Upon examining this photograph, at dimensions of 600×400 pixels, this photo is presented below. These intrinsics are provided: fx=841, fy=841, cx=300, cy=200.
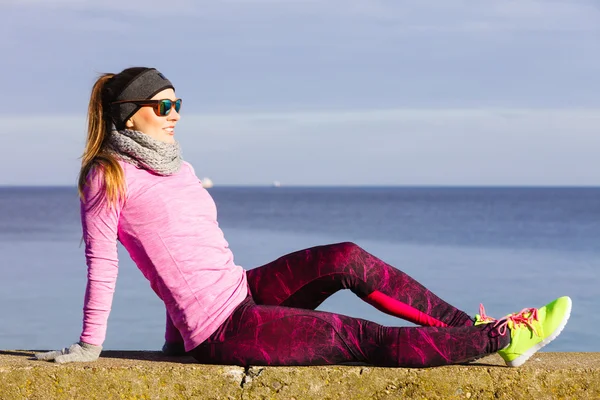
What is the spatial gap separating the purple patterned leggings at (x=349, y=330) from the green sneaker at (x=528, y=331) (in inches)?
1.7

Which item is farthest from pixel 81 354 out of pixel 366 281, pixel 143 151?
pixel 366 281

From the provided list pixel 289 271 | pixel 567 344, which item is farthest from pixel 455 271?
pixel 289 271

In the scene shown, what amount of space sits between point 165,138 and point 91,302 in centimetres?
78

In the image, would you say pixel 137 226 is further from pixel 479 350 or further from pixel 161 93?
pixel 479 350

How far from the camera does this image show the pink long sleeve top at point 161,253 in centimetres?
341

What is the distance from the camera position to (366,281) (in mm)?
3582

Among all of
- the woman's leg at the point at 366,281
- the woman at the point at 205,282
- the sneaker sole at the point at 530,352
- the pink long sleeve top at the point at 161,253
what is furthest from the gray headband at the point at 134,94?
the sneaker sole at the point at 530,352

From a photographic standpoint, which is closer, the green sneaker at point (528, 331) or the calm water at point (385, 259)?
the green sneaker at point (528, 331)

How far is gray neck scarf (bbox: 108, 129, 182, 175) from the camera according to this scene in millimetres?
3506

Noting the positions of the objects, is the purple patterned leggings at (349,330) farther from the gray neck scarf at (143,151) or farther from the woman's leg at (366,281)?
the gray neck scarf at (143,151)

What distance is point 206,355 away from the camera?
3551 millimetres

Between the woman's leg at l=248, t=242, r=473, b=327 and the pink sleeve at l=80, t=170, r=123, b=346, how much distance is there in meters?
0.75

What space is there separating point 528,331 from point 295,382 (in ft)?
3.21

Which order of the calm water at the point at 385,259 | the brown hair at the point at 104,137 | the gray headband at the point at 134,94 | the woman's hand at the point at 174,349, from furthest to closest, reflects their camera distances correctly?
the calm water at the point at 385,259 < the woman's hand at the point at 174,349 < the gray headband at the point at 134,94 < the brown hair at the point at 104,137
